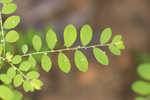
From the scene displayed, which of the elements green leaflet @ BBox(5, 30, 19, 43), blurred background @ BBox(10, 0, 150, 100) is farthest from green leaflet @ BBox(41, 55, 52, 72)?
blurred background @ BBox(10, 0, 150, 100)

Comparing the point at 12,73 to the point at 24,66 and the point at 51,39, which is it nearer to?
the point at 24,66

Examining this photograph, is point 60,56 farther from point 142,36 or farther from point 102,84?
point 142,36

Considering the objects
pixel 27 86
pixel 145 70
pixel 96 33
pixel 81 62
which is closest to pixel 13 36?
pixel 27 86

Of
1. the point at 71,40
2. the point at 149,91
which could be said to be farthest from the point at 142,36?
the point at 71,40

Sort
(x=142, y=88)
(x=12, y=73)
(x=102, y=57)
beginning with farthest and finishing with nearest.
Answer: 1. (x=142, y=88)
2. (x=102, y=57)
3. (x=12, y=73)

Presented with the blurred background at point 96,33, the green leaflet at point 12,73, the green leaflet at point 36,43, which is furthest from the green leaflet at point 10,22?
the blurred background at point 96,33

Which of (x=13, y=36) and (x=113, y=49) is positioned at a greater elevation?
(x=13, y=36)

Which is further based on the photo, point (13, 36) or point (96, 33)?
point (96, 33)

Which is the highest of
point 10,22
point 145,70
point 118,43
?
point 10,22

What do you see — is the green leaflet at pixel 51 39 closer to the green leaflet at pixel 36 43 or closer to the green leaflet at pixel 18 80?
the green leaflet at pixel 36 43
